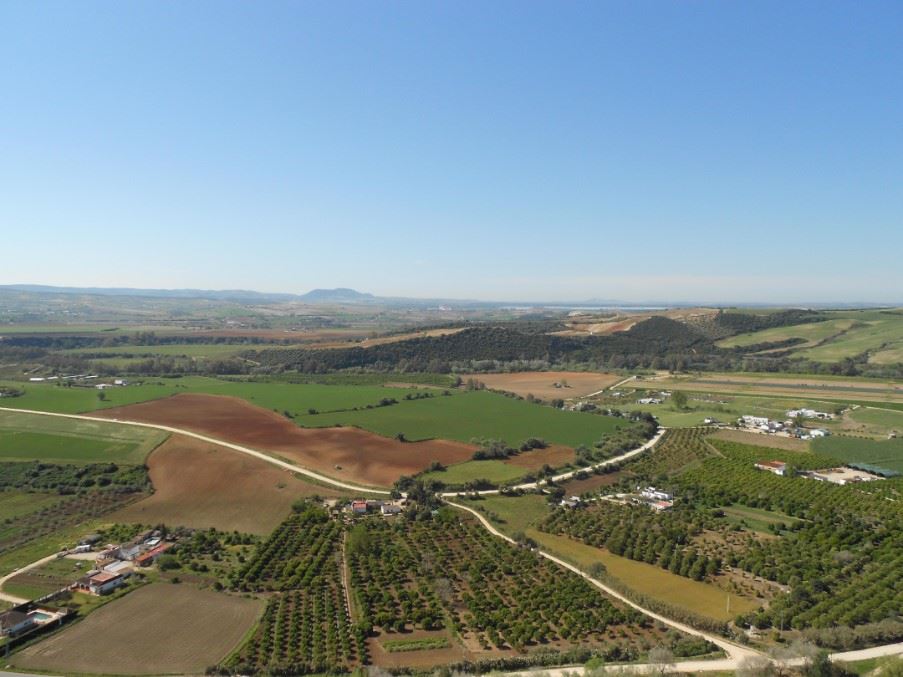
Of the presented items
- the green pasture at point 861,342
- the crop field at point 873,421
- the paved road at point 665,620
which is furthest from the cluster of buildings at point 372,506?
the green pasture at point 861,342

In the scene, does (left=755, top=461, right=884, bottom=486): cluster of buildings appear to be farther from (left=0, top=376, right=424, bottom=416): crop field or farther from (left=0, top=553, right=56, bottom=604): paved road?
(left=0, top=553, right=56, bottom=604): paved road

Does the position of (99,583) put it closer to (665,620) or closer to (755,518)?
(665,620)

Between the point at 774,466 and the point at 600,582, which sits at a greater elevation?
the point at 774,466

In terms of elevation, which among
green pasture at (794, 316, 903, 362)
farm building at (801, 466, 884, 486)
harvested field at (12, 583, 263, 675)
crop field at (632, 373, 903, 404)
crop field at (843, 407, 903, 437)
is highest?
green pasture at (794, 316, 903, 362)

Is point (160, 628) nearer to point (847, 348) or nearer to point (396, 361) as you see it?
point (396, 361)

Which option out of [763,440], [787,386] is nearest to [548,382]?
[787,386]

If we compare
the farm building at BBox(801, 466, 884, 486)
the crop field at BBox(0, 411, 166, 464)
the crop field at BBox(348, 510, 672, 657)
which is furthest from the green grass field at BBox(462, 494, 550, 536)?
the crop field at BBox(0, 411, 166, 464)

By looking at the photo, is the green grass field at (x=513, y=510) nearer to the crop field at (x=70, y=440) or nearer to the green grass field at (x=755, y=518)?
the green grass field at (x=755, y=518)

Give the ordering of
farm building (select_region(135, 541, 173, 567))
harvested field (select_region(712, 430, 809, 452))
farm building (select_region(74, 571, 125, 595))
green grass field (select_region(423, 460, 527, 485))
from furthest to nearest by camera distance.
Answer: harvested field (select_region(712, 430, 809, 452))
green grass field (select_region(423, 460, 527, 485))
farm building (select_region(135, 541, 173, 567))
farm building (select_region(74, 571, 125, 595))
